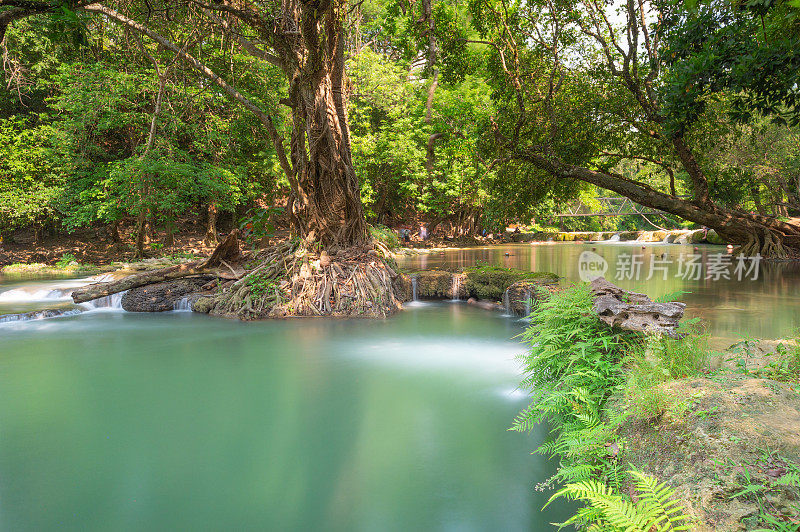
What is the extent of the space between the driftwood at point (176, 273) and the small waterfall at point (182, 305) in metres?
0.75

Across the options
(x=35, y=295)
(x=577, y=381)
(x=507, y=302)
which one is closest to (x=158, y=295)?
(x=35, y=295)

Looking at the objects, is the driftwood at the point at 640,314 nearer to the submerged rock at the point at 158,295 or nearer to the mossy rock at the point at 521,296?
→ the mossy rock at the point at 521,296

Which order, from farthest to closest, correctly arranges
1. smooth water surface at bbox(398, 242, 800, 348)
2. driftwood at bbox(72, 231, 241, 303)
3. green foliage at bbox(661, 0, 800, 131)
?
driftwood at bbox(72, 231, 241, 303) → smooth water surface at bbox(398, 242, 800, 348) → green foliage at bbox(661, 0, 800, 131)

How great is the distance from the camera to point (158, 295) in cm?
1072

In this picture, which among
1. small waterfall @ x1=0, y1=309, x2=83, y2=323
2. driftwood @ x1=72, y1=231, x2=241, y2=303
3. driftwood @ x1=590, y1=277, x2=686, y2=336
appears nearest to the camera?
driftwood @ x1=590, y1=277, x2=686, y2=336

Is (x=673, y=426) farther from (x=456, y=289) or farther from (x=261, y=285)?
(x=456, y=289)

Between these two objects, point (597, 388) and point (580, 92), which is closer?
point (597, 388)

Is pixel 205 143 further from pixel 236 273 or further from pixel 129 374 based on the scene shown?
pixel 129 374

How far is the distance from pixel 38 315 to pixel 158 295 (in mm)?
2358

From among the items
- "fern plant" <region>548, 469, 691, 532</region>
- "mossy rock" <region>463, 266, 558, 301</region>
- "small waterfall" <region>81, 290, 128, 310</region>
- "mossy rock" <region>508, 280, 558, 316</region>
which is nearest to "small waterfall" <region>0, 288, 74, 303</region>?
"small waterfall" <region>81, 290, 128, 310</region>

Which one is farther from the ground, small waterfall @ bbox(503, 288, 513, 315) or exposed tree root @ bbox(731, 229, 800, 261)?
exposed tree root @ bbox(731, 229, 800, 261)

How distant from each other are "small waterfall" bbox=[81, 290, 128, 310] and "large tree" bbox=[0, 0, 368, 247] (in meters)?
4.79

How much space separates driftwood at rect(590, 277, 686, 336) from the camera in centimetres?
341

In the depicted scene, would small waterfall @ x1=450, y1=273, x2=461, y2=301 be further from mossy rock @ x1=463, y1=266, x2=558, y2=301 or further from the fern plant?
the fern plant
